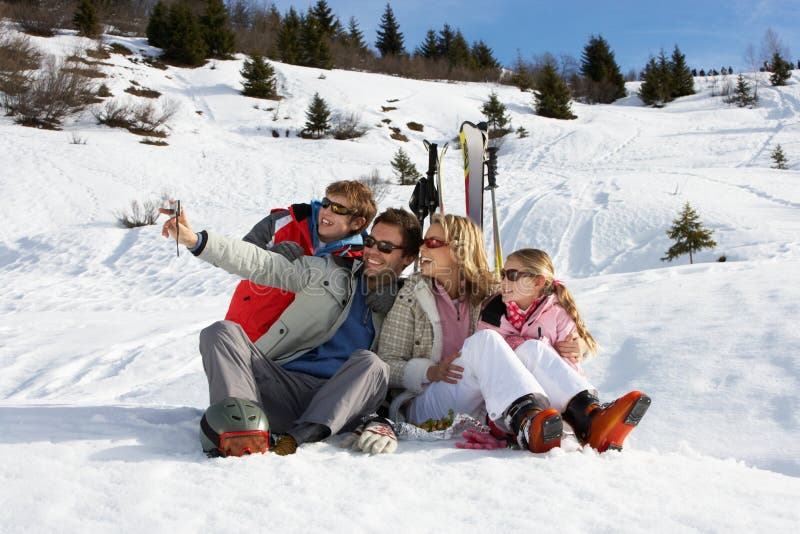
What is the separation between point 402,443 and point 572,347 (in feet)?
2.80

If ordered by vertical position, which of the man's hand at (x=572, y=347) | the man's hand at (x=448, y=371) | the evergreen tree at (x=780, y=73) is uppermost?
the evergreen tree at (x=780, y=73)

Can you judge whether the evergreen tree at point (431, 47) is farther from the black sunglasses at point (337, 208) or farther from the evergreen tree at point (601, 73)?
the black sunglasses at point (337, 208)

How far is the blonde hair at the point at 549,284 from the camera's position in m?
2.53

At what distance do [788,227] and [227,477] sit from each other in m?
10.1

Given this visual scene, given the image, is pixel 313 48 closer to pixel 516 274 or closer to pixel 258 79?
pixel 258 79

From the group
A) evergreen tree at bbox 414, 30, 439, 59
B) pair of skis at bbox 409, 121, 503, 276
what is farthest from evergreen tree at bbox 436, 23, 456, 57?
pair of skis at bbox 409, 121, 503, 276

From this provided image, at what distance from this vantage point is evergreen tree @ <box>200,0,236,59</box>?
26.3m

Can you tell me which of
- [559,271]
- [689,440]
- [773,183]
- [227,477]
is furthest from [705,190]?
[227,477]

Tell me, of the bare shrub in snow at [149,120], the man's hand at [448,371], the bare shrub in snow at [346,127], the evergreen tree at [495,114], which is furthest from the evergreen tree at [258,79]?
the man's hand at [448,371]

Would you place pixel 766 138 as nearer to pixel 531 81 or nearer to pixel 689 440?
pixel 531 81

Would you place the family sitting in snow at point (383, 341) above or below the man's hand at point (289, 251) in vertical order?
below

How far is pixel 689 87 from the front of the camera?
29453 mm

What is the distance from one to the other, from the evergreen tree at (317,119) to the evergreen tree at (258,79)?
3244 millimetres

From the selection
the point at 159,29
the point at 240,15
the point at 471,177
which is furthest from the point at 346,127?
the point at 240,15
